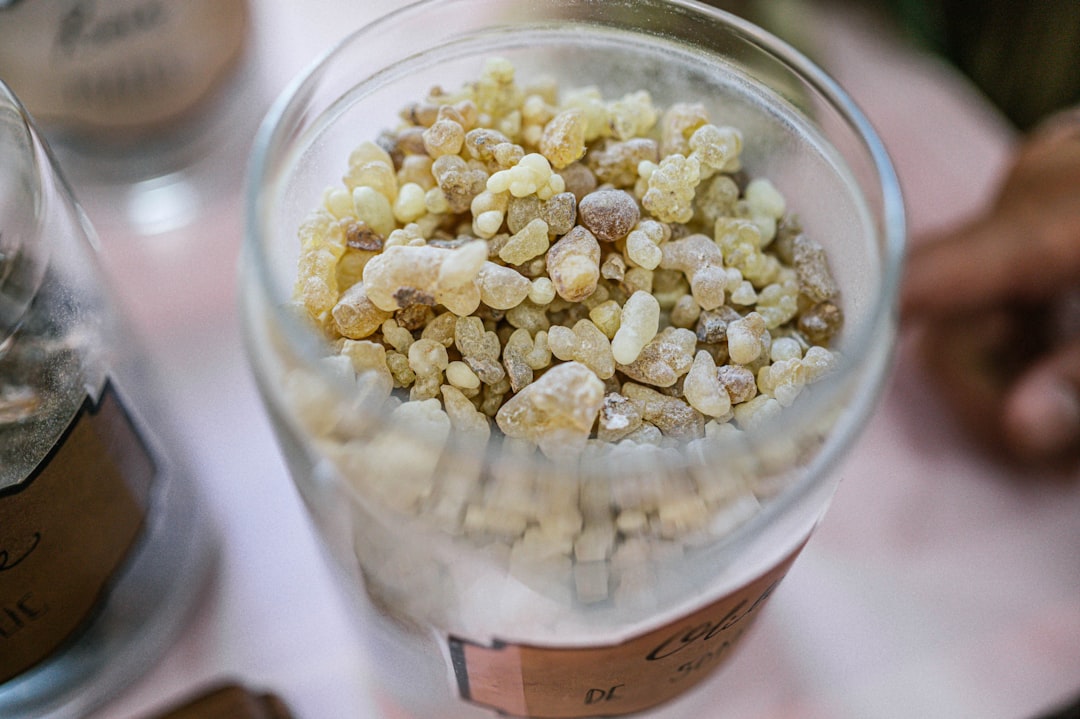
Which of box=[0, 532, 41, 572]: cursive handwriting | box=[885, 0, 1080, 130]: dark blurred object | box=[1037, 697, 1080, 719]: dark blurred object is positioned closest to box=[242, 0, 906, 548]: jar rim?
box=[0, 532, 41, 572]: cursive handwriting

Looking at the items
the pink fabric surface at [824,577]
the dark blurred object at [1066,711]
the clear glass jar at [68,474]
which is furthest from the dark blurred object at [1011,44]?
the clear glass jar at [68,474]

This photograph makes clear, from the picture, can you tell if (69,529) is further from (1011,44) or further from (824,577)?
(1011,44)

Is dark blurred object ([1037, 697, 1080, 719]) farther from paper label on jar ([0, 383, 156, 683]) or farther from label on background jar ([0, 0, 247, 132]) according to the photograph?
label on background jar ([0, 0, 247, 132])

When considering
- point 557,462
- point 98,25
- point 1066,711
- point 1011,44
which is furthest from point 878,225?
point 1011,44

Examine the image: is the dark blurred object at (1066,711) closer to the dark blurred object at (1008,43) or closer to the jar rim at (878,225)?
the jar rim at (878,225)

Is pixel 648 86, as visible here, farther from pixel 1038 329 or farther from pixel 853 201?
pixel 1038 329

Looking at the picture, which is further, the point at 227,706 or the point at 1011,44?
the point at 1011,44
